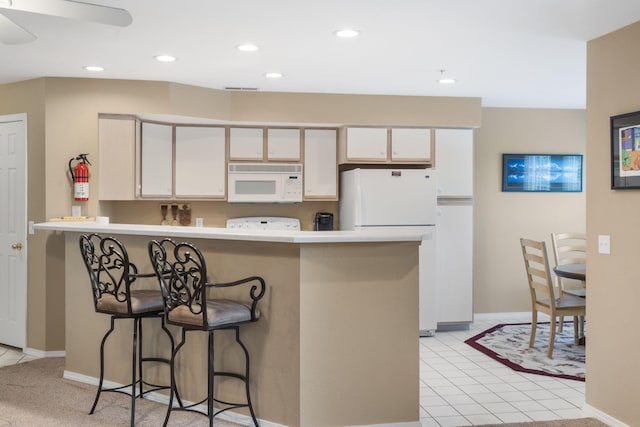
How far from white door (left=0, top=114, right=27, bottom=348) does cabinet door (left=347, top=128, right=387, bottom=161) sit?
9.45 ft

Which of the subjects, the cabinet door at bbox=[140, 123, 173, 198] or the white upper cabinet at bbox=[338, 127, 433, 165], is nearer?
the cabinet door at bbox=[140, 123, 173, 198]

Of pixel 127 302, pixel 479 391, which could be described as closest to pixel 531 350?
pixel 479 391

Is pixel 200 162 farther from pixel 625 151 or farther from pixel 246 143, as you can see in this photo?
pixel 625 151

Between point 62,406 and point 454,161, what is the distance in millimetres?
4071

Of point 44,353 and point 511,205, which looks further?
point 511,205

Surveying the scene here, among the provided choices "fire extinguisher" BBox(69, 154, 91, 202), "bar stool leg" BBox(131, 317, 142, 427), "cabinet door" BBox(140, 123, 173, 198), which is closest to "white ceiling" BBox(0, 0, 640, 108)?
"cabinet door" BBox(140, 123, 173, 198)

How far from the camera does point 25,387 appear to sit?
4.19 m

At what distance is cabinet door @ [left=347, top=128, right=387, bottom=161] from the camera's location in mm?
5820

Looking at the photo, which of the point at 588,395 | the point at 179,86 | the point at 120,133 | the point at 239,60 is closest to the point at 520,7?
the point at 239,60

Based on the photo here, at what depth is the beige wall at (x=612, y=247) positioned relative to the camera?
3.38 metres

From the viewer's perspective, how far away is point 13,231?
529 centimetres

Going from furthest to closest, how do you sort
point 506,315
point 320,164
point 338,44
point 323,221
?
point 506,315 < point 323,221 < point 320,164 < point 338,44

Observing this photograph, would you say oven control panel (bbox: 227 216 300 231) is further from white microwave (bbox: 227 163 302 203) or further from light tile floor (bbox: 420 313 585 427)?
light tile floor (bbox: 420 313 585 427)

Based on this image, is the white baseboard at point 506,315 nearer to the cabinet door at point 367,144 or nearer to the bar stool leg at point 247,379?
the cabinet door at point 367,144
